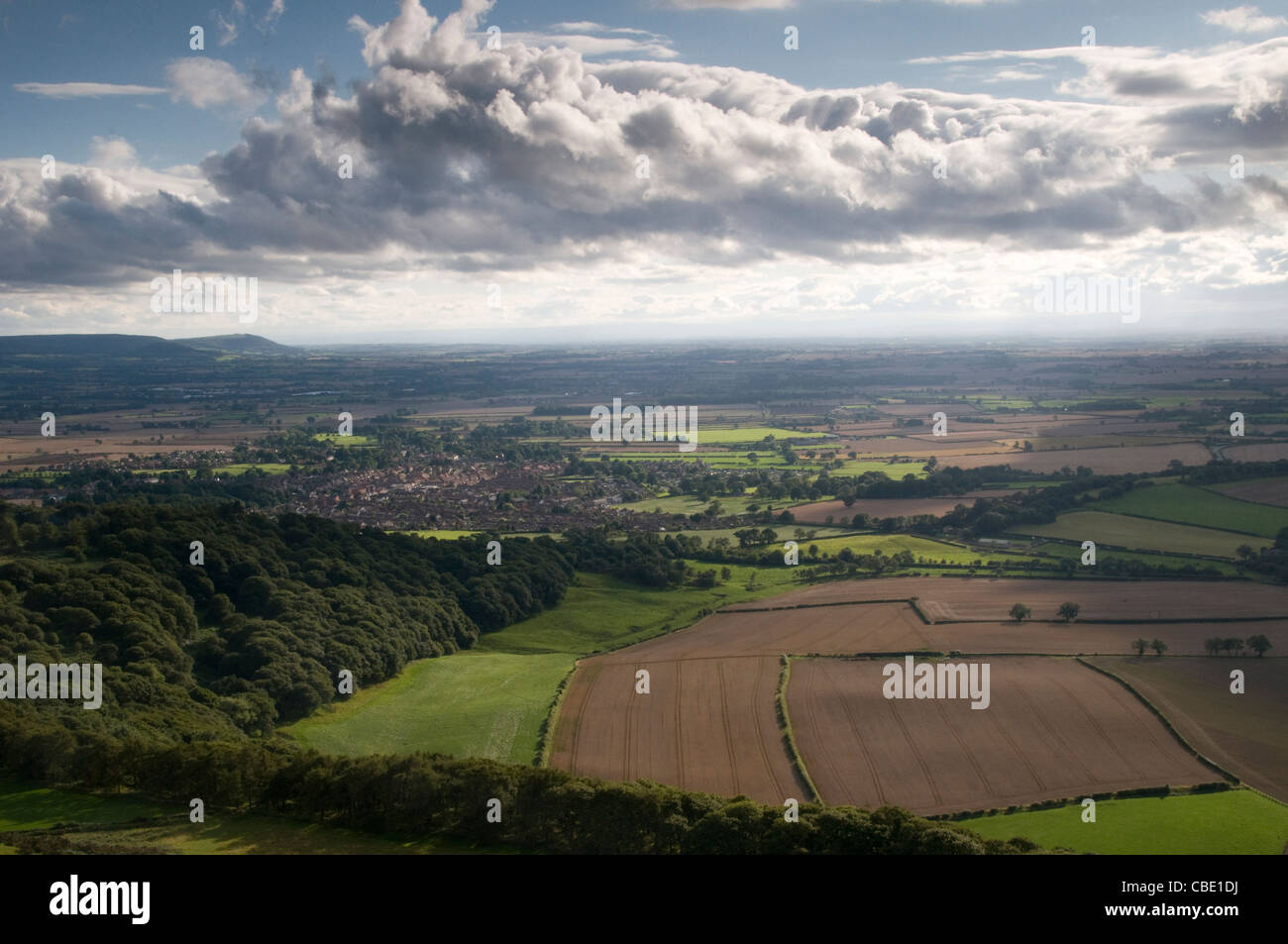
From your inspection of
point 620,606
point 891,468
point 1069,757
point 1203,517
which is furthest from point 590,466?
point 1069,757

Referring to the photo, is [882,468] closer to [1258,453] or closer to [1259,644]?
[1258,453]

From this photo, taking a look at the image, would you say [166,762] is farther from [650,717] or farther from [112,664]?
[650,717]

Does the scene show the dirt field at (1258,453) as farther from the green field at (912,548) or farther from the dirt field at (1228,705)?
the dirt field at (1228,705)

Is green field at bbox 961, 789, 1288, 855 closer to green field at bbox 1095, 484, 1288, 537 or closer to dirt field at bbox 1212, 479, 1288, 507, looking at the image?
green field at bbox 1095, 484, 1288, 537

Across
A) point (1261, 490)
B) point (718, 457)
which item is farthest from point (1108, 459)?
point (718, 457)

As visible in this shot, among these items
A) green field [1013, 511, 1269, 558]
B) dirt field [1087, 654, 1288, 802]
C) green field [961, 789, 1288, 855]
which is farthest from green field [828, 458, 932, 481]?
green field [961, 789, 1288, 855]

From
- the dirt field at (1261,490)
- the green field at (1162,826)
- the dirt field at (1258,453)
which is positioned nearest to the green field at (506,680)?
the green field at (1162,826)
